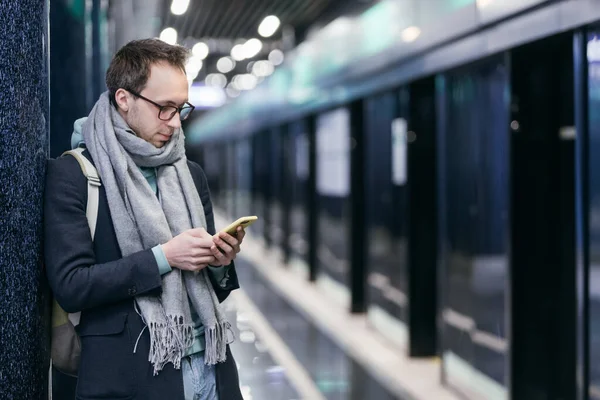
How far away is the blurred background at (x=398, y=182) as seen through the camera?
169 centimetres

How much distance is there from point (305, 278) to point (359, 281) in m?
Result: 3.08

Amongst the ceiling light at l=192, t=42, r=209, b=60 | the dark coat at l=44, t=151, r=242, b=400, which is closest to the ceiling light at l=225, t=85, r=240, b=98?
the ceiling light at l=192, t=42, r=209, b=60

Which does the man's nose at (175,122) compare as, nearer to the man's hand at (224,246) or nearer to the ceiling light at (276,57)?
the man's hand at (224,246)

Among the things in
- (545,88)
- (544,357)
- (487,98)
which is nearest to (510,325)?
(544,357)

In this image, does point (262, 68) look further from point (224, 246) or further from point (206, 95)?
point (224, 246)

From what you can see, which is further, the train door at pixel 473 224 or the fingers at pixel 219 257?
the train door at pixel 473 224

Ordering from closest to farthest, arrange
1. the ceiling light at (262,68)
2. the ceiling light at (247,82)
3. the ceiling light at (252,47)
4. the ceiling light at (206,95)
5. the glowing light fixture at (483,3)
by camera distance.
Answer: the glowing light fixture at (483,3)
the ceiling light at (252,47)
the ceiling light at (262,68)
the ceiling light at (247,82)
the ceiling light at (206,95)

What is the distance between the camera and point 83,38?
322 centimetres

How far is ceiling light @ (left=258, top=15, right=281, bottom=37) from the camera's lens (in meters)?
10.8

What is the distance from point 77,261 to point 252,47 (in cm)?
1222

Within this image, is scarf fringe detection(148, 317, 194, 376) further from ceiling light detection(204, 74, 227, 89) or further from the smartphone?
ceiling light detection(204, 74, 227, 89)

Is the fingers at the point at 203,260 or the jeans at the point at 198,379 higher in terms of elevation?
the fingers at the point at 203,260

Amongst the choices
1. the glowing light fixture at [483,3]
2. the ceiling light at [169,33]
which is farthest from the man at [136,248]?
the ceiling light at [169,33]

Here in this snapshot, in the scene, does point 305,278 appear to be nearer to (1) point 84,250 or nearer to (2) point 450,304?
(2) point 450,304
